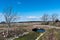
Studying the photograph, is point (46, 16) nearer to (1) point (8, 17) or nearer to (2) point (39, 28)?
(2) point (39, 28)

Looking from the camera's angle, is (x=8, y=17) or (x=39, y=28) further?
(x=39, y=28)

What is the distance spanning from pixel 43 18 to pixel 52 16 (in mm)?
8091

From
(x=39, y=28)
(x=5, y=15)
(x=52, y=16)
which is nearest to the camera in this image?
(x=5, y=15)

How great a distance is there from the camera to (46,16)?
107 meters

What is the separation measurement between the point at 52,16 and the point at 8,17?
7458cm

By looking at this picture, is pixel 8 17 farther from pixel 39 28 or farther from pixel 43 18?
pixel 43 18

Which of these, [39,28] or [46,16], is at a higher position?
[46,16]

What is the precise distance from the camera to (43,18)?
109062 millimetres

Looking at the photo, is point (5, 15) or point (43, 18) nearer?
point (5, 15)

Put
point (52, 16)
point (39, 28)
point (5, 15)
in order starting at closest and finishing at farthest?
point (5, 15), point (39, 28), point (52, 16)

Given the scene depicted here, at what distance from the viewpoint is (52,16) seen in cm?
10575

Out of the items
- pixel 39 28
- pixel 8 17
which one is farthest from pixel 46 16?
pixel 8 17

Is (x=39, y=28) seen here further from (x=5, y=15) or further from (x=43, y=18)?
(x=43, y=18)

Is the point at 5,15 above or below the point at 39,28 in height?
above
